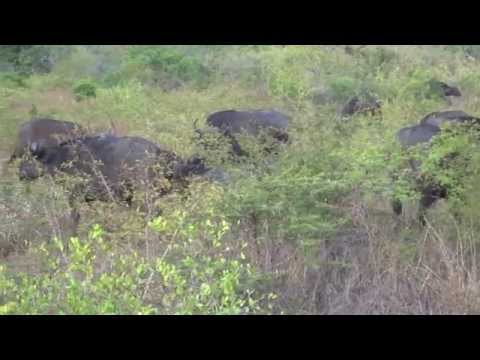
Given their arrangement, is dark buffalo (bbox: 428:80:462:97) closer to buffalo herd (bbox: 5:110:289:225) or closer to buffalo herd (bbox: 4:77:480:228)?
buffalo herd (bbox: 4:77:480:228)

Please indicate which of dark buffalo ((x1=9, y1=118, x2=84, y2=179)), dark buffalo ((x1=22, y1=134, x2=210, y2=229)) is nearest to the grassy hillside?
dark buffalo ((x1=22, y1=134, x2=210, y2=229))

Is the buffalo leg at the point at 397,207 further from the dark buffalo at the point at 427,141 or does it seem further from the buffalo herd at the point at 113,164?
the buffalo herd at the point at 113,164

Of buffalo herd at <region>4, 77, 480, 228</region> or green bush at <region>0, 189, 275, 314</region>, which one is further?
buffalo herd at <region>4, 77, 480, 228</region>

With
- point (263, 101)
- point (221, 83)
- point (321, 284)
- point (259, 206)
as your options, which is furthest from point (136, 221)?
point (221, 83)

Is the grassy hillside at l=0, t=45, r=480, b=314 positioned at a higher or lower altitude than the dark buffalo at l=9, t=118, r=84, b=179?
lower

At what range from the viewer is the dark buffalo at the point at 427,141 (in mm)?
8383

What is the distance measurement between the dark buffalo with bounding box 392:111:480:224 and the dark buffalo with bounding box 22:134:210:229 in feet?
8.98

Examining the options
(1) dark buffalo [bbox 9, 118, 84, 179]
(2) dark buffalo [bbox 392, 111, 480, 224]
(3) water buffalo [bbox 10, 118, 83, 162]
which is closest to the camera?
(2) dark buffalo [bbox 392, 111, 480, 224]

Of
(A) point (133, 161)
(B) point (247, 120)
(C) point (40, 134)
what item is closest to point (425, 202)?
(A) point (133, 161)

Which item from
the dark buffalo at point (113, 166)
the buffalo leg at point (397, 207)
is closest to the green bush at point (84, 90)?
the dark buffalo at point (113, 166)

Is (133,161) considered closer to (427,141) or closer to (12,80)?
(427,141)

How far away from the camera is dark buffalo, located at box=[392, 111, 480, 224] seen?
8.38 meters

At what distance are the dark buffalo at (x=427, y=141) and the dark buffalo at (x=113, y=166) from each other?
2.74m
